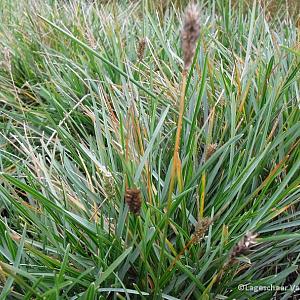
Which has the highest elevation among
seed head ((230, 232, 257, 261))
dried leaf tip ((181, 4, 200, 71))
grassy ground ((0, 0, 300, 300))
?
dried leaf tip ((181, 4, 200, 71))

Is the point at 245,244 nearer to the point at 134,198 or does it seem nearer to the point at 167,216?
the point at 134,198

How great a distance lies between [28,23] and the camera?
108 inches

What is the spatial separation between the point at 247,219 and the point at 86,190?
1.37 ft

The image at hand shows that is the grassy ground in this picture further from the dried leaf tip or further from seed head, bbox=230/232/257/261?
the dried leaf tip

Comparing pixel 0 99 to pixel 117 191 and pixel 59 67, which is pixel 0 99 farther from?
pixel 117 191

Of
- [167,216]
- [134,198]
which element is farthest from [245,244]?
[167,216]

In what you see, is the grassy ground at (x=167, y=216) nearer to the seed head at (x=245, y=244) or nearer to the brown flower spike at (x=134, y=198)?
the seed head at (x=245, y=244)

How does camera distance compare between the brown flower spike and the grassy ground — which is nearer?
the brown flower spike

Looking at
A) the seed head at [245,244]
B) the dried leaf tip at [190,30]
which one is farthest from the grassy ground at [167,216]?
the dried leaf tip at [190,30]

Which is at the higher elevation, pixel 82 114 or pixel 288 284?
pixel 82 114

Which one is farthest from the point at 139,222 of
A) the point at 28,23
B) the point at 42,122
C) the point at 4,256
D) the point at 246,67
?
the point at 28,23

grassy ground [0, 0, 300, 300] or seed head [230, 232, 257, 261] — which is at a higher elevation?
seed head [230, 232, 257, 261]

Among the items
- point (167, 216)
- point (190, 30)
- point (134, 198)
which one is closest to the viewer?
point (190, 30)

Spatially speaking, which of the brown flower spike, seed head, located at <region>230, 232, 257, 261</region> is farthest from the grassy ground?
the brown flower spike
